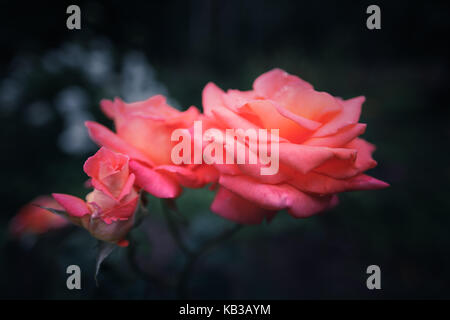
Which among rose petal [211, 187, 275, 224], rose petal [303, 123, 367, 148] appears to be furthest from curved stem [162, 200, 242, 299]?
rose petal [303, 123, 367, 148]

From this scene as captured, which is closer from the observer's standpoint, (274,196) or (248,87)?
(274,196)

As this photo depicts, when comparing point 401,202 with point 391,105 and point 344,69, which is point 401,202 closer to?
point 391,105

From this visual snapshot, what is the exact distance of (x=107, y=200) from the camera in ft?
1.21

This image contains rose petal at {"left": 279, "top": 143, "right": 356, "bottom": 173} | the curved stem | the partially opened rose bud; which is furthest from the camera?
the partially opened rose bud

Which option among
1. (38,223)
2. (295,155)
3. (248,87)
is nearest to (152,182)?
(295,155)

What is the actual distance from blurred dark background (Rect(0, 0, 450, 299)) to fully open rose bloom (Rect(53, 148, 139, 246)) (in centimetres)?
12

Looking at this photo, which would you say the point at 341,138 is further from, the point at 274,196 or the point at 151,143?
the point at 151,143

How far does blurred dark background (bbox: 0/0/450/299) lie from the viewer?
3.03 ft

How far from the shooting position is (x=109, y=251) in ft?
1.27

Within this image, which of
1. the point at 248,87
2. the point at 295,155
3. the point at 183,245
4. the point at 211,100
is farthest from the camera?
the point at 248,87

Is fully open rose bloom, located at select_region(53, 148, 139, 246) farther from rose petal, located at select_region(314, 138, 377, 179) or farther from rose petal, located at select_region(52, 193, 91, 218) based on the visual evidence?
rose petal, located at select_region(314, 138, 377, 179)

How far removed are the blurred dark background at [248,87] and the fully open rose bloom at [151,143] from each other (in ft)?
0.58

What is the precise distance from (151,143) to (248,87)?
1.88 meters

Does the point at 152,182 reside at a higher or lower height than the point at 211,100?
lower
